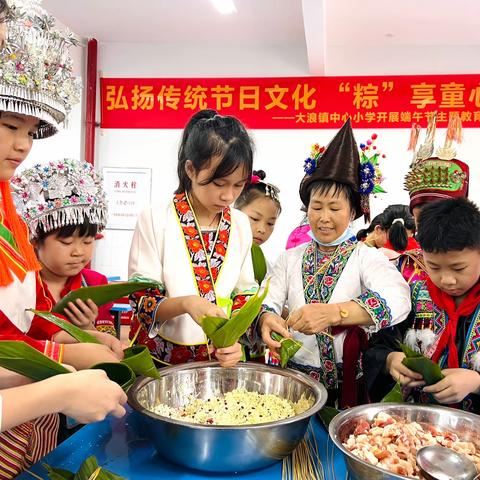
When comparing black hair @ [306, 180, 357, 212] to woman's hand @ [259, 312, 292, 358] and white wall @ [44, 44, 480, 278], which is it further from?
white wall @ [44, 44, 480, 278]

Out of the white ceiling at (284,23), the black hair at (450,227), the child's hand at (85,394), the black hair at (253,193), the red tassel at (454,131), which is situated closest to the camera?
the child's hand at (85,394)

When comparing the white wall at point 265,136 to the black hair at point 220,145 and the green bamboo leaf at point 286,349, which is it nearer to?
the black hair at point 220,145

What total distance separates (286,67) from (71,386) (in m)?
4.97

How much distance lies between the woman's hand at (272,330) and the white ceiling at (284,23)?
3.03m

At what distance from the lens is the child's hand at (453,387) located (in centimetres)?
120

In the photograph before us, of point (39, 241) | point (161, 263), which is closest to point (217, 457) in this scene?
point (161, 263)

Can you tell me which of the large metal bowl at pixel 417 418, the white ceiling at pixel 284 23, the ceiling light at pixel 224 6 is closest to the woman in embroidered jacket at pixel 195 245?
the large metal bowl at pixel 417 418

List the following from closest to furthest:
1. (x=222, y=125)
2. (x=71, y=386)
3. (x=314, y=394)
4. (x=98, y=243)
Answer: (x=71, y=386), (x=314, y=394), (x=222, y=125), (x=98, y=243)

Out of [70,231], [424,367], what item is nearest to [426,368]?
[424,367]

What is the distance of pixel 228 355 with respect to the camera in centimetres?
129

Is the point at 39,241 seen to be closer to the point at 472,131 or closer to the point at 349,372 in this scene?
the point at 349,372

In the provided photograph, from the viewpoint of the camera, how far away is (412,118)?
5.02m

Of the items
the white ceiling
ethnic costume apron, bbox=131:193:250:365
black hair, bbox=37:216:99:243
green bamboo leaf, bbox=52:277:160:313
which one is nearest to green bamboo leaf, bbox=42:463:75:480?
green bamboo leaf, bbox=52:277:160:313

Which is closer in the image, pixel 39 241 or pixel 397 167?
pixel 39 241
